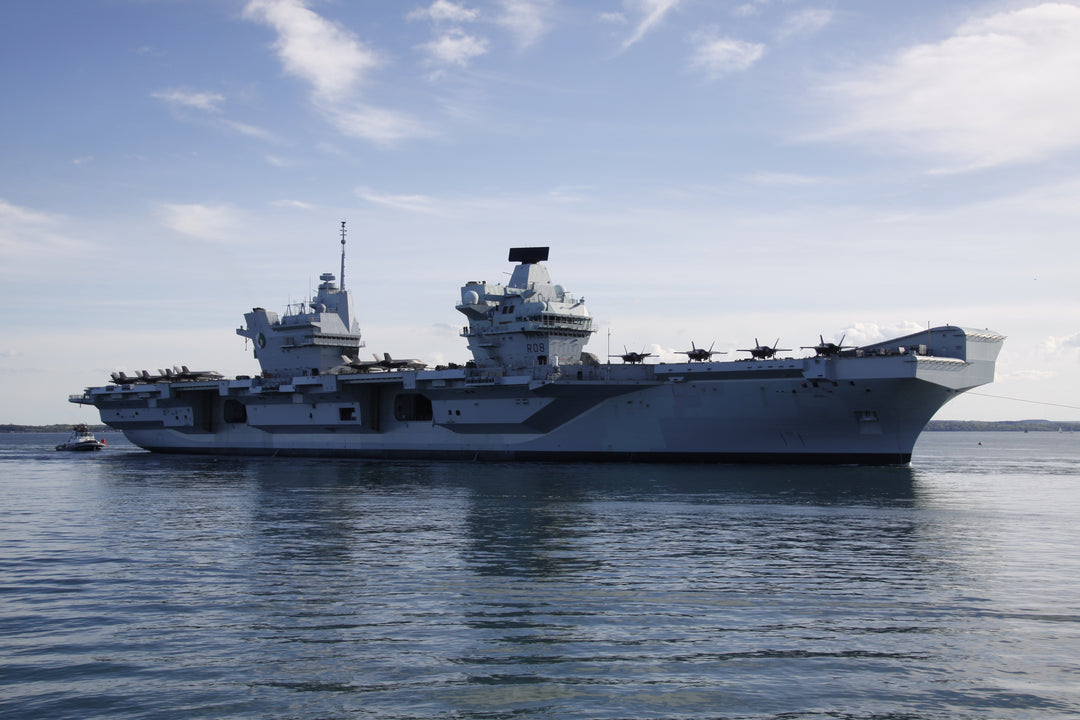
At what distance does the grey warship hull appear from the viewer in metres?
29.9

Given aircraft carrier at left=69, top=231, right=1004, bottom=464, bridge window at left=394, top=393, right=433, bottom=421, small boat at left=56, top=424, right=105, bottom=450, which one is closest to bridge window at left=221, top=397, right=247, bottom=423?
aircraft carrier at left=69, top=231, right=1004, bottom=464

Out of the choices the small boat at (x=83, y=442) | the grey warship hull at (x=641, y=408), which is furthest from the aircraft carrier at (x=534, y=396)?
the small boat at (x=83, y=442)

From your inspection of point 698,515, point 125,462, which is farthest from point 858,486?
point 125,462

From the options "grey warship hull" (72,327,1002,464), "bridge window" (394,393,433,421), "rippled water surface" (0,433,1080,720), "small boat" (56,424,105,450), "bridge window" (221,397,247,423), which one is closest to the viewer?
"rippled water surface" (0,433,1080,720)

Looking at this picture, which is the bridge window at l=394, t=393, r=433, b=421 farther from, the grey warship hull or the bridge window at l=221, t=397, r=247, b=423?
the bridge window at l=221, t=397, r=247, b=423

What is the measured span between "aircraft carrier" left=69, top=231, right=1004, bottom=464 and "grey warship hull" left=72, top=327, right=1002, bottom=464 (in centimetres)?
6

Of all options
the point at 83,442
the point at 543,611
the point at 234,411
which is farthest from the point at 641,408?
the point at 83,442

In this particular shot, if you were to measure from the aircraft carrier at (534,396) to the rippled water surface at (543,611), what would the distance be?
8.78m

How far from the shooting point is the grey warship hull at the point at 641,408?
29.9 metres

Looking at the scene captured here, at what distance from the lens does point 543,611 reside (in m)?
10.6

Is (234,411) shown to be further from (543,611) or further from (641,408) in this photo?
(543,611)

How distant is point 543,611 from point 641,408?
23.6 meters

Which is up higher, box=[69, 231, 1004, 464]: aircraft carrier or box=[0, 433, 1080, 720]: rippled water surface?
box=[69, 231, 1004, 464]: aircraft carrier

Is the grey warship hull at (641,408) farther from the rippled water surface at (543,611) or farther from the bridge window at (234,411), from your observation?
the rippled water surface at (543,611)
